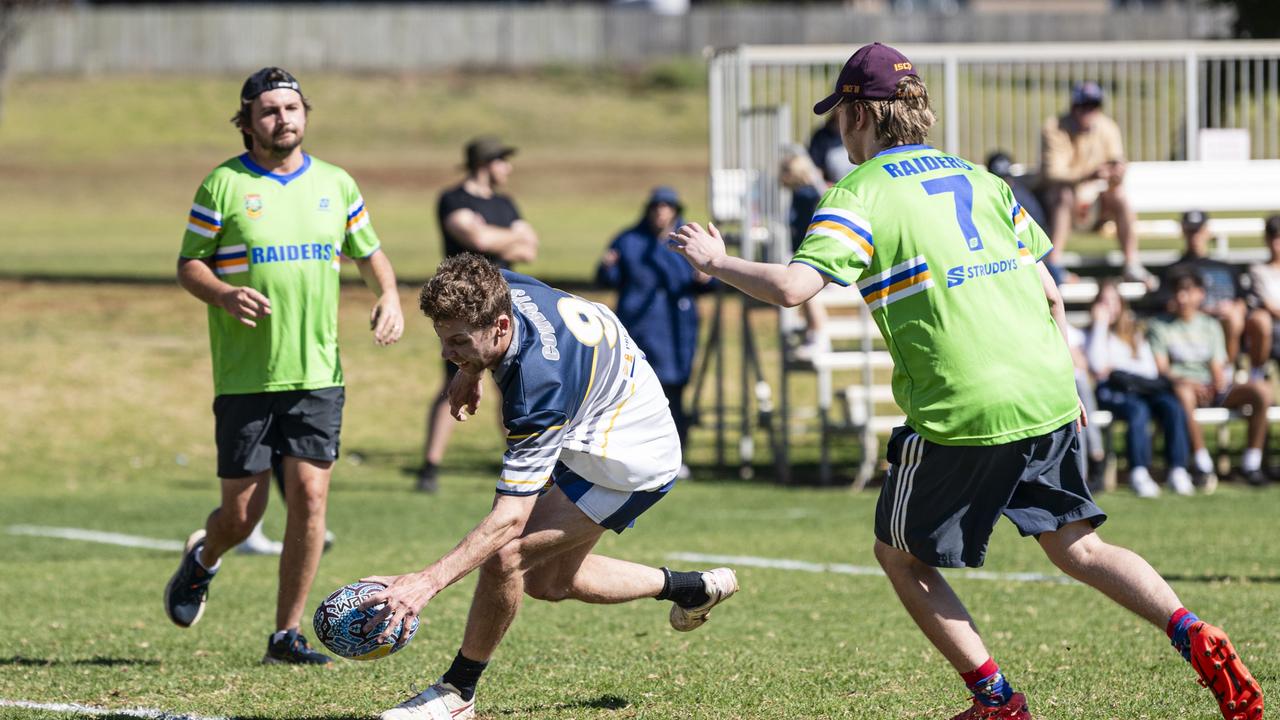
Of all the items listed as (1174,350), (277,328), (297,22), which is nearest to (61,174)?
(297,22)

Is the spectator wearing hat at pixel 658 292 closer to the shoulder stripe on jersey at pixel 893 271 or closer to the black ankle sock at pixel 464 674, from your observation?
the black ankle sock at pixel 464 674

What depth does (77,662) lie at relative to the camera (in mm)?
6703

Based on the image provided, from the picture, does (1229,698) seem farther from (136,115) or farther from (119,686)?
(136,115)

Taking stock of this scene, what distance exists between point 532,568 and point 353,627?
0.78 metres

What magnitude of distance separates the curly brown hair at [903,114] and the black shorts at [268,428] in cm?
263

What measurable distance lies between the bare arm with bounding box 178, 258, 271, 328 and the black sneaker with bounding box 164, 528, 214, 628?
40.8 inches

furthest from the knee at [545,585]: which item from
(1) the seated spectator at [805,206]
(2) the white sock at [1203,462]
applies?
(2) the white sock at [1203,462]

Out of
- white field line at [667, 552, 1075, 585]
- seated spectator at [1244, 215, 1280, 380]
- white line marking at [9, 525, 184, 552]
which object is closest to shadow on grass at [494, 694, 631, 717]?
white field line at [667, 552, 1075, 585]

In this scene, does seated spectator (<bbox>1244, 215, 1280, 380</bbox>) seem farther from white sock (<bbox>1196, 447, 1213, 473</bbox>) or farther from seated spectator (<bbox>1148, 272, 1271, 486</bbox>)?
white sock (<bbox>1196, 447, 1213, 473</bbox>)

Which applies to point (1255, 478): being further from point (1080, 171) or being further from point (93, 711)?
point (93, 711)

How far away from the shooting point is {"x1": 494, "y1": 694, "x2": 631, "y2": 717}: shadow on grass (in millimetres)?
5688

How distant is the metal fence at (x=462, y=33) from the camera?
193 ft

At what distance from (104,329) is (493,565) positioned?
1599 cm

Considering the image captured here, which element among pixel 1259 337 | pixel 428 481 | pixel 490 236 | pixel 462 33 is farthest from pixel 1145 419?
pixel 462 33
